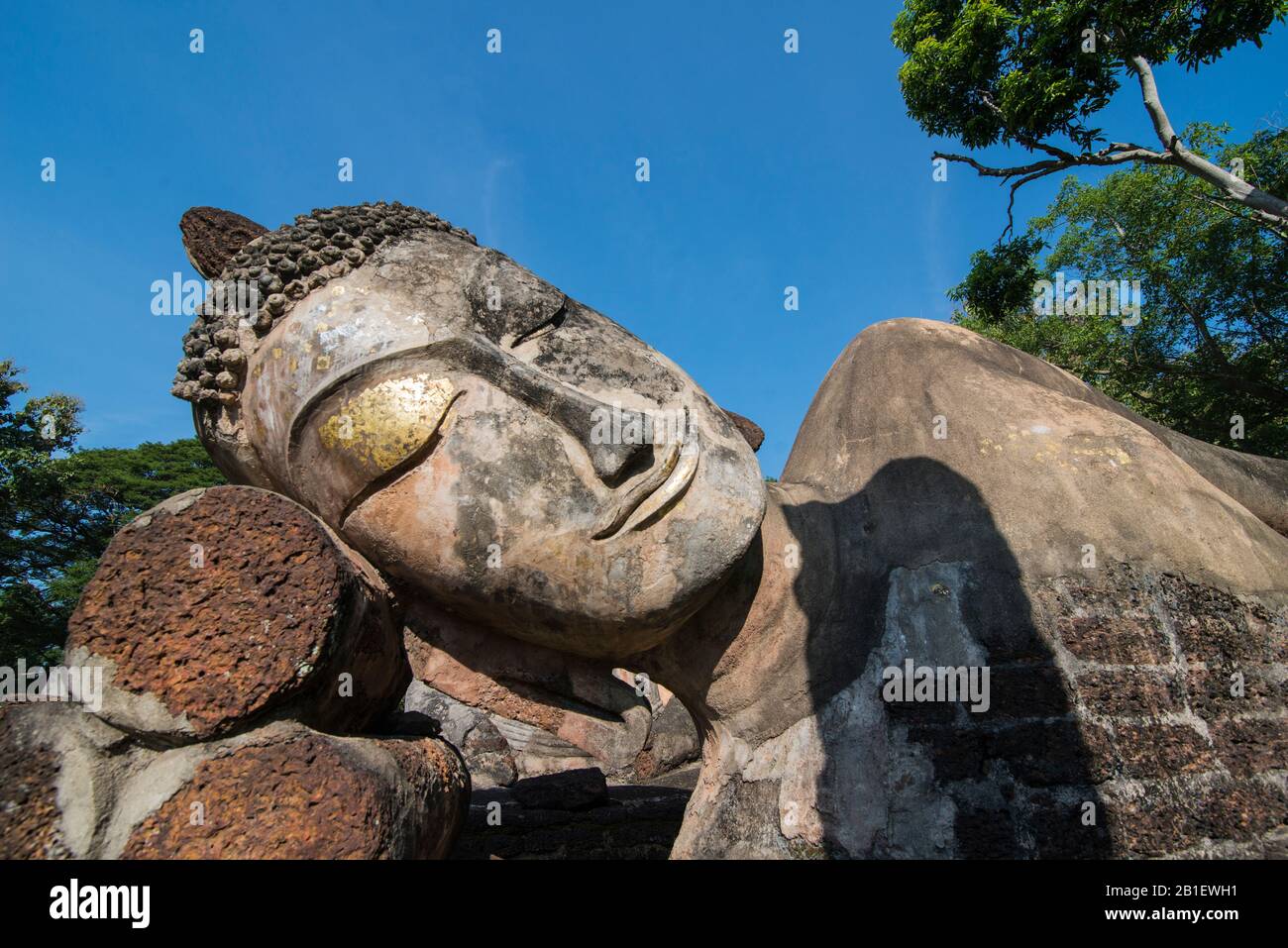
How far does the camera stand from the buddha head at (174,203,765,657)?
2064 millimetres

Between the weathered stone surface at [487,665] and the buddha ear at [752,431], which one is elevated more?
the buddha ear at [752,431]

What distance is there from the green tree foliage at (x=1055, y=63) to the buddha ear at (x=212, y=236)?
9.02 metres

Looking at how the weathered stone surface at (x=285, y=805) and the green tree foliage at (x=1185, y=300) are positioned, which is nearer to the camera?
the weathered stone surface at (x=285, y=805)

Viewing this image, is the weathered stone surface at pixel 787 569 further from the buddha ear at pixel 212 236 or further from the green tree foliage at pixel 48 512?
the green tree foliage at pixel 48 512

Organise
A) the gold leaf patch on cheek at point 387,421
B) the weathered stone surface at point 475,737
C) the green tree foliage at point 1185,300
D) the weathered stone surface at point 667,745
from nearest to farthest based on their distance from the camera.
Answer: the gold leaf patch on cheek at point 387,421
the weathered stone surface at point 475,737
the weathered stone surface at point 667,745
the green tree foliage at point 1185,300

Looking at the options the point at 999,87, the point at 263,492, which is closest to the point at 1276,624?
the point at 263,492

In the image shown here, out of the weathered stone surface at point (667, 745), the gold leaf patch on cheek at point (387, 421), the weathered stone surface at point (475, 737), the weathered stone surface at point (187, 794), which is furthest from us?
the weathered stone surface at point (667, 745)

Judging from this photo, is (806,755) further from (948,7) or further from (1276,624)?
(948,7)

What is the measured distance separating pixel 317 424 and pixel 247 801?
0.91 meters

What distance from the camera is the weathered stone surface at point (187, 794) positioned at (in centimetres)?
151

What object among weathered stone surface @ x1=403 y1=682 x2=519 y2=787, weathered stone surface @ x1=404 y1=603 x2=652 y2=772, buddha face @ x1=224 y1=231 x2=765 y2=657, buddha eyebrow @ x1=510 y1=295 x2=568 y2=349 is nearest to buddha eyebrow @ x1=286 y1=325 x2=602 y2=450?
buddha face @ x1=224 y1=231 x2=765 y2=657

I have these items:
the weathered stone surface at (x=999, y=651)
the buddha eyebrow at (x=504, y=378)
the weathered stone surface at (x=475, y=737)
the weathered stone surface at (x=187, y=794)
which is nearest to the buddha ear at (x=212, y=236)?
the buddha eyebrow at (x=504, y=378)

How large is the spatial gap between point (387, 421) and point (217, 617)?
602 mm

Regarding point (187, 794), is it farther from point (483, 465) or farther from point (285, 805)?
point (483, 465)
